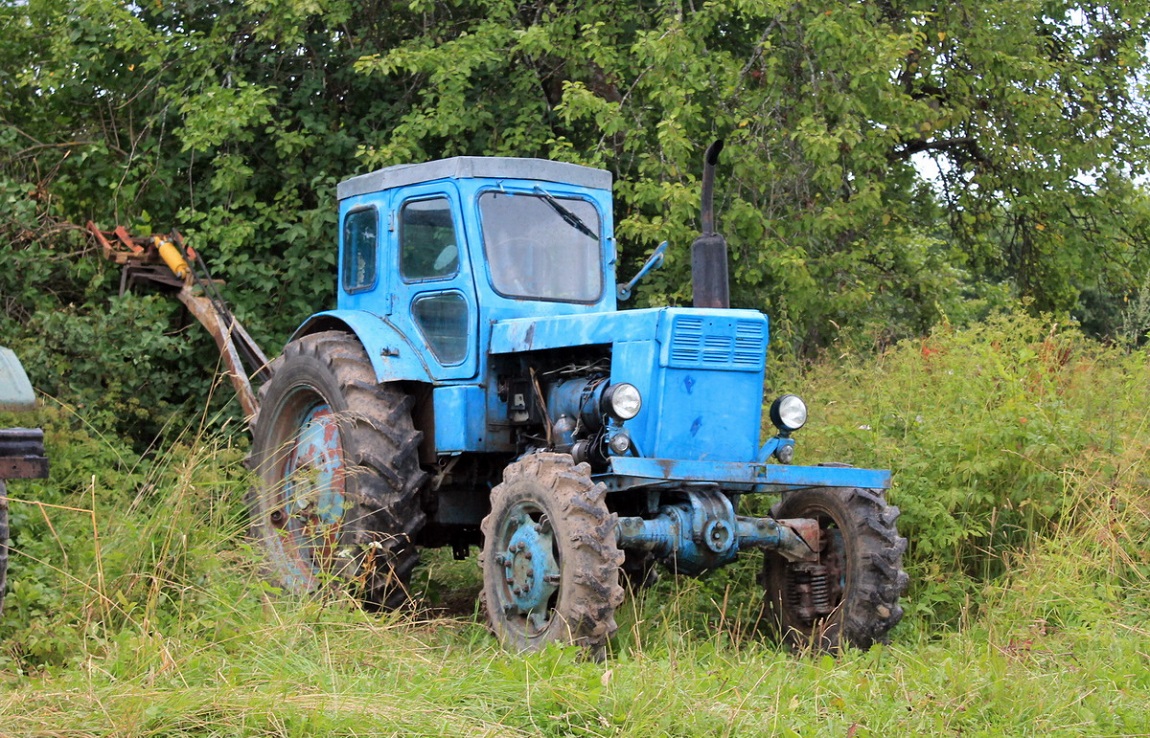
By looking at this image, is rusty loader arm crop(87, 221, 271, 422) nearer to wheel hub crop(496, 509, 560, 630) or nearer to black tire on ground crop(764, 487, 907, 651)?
wheel hub crop(496, 509, 560, 630)

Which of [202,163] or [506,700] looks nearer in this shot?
[506,700]

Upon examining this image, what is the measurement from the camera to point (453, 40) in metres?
11.8

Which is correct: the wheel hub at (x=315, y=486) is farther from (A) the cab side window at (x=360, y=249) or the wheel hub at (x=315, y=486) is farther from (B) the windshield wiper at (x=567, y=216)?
(B) the windshield wiper at (x=567, y=216)

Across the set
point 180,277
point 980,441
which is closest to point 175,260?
point 180,277

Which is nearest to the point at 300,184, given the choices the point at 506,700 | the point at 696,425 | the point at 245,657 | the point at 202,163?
the point at 202,163

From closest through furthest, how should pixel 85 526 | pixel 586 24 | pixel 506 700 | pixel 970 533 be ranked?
pixel 506 700, pixel 85 526, pixel 970 533, pixel 586 24

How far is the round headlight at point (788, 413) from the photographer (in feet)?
22.8

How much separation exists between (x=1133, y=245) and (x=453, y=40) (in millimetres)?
6904

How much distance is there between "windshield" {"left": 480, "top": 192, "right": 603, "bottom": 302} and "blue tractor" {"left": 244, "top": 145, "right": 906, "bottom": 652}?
0.5 inches

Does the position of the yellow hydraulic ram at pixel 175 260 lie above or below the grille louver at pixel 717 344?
above

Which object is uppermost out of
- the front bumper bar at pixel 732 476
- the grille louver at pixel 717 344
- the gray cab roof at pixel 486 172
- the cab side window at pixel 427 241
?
the gray cab roof at pixel 486 172

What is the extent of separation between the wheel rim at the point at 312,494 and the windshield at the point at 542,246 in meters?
1.22

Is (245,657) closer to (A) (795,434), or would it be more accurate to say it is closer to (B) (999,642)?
(B) (999,642)

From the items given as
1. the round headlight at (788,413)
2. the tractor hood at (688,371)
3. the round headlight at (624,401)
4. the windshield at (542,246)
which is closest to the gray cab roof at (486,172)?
the windshield at (542,246)
